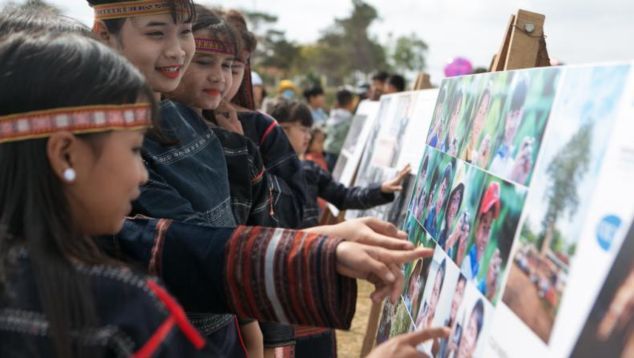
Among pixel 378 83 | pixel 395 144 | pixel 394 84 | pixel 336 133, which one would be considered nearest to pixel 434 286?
pixel 395 144

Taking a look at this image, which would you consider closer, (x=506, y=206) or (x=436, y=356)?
(x=506, y=206)

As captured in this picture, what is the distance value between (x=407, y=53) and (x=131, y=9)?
65.2m

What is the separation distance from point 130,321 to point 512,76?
0.93 m

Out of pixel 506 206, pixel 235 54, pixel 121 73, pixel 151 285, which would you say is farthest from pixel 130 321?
pixel 235 54

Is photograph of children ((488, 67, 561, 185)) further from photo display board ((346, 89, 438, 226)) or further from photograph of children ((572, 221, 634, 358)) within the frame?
photo display board ((346, 89, 438, 226))

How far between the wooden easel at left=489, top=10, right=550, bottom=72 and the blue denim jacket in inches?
31.5

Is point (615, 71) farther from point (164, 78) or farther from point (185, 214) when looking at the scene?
point (164, 78)

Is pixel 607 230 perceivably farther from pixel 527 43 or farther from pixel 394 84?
pixel 394 84

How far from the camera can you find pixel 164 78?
1.78m

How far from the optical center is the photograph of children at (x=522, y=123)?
122 cm

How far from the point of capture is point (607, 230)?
938mm

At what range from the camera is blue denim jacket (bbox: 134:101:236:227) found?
158 centimetres

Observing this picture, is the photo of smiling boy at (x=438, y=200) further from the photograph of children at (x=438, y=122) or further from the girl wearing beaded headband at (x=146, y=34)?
the girl wearing beaded headband at (x=146, y=34)

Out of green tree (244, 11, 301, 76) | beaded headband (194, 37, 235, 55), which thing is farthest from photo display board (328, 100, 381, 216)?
green tree (244, 11, 301, 76)
